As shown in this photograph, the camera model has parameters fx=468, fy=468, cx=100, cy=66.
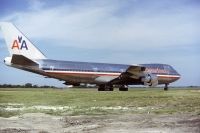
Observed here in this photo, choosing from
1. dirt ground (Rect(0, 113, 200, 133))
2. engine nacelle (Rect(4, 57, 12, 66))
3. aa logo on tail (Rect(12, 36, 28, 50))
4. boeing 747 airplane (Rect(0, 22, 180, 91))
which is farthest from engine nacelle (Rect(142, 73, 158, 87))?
dirt ground (Rect(0, 113, 200, 133))

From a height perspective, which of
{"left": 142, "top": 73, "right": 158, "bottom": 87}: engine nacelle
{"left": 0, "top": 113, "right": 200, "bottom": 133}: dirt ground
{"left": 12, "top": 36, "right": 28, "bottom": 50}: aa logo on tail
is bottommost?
{"left": 0, "top": 113, "right": 200, "bottom": 133}: dirt ground

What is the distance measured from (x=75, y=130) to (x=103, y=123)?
1.64m

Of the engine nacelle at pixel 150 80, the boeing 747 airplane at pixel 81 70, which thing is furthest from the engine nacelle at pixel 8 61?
the engine nacelle at pixel 150 80

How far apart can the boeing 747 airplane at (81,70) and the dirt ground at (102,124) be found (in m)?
28.7

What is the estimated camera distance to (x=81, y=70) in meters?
52.6

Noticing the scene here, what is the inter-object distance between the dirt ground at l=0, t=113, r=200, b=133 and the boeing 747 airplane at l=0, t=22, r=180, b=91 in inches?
1131

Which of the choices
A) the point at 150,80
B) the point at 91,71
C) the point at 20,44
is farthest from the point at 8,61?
the point at 150,80

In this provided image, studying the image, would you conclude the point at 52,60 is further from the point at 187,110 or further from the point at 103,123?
the point at 103,123

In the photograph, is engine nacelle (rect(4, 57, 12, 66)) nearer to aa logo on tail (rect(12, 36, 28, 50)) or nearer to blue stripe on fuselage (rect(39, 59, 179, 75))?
aa logo on tail (rect(12, 36, 28, 50))

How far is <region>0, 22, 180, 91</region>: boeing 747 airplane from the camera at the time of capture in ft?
163

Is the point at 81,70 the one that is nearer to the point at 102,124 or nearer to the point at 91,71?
the point at 91,71

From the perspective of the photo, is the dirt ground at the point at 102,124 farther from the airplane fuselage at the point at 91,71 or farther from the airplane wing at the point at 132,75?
the airplane wing at the point at 132,75

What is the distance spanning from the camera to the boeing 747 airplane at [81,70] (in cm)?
4972

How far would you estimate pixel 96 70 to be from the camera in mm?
53906
